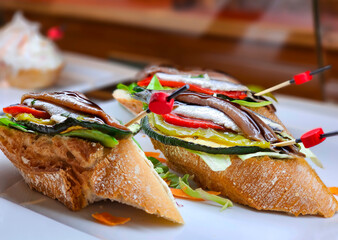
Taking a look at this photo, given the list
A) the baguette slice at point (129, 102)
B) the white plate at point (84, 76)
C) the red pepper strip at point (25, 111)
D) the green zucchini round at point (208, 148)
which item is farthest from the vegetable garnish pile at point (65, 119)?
the white plate at point (84, 76)

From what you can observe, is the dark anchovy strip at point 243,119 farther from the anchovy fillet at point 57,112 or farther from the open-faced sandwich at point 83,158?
the anchovy fillet at point 57,112

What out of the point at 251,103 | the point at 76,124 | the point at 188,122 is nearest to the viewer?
the point at 76,124

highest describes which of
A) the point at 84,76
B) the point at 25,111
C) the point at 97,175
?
the point at 25,111

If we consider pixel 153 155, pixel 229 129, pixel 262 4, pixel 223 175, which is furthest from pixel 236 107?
pixel 262 4

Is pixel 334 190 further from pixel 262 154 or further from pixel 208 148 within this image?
pixel 208 148

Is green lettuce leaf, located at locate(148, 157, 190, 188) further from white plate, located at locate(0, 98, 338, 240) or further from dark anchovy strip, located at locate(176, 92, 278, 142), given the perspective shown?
dark anchovy strip, located at locate(176, 92, 278, 142)

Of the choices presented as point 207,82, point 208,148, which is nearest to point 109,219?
point 208,148

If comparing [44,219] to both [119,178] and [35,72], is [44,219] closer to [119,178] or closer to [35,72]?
[119,178]
